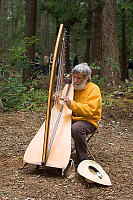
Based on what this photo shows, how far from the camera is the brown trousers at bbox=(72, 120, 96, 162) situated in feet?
12.1

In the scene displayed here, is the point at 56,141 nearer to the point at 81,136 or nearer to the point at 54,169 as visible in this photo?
the point at 81,136

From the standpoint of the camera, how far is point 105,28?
1014cm

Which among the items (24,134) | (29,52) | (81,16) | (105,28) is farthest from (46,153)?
(81,16)

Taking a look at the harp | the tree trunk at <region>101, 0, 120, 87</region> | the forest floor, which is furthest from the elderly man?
the tree trunk at <region>101, 0, 120, 87</region>

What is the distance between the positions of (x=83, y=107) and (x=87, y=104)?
79mm

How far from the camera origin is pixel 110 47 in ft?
33.3

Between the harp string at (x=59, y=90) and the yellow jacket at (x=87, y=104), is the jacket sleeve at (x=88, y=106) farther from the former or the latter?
the harp string at (x=59, y=90)

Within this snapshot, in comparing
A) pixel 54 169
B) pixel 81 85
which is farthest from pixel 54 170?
pixel 81 85

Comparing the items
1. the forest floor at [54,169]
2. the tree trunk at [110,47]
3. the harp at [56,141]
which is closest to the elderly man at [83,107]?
the harp at [56,141]

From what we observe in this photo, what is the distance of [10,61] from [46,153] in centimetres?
653

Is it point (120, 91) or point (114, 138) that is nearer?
point (114, 138)

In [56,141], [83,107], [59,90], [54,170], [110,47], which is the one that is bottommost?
[54,170]

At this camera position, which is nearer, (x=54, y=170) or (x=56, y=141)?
(x=56, y=141)

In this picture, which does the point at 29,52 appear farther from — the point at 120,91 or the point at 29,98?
the point at 120,91
